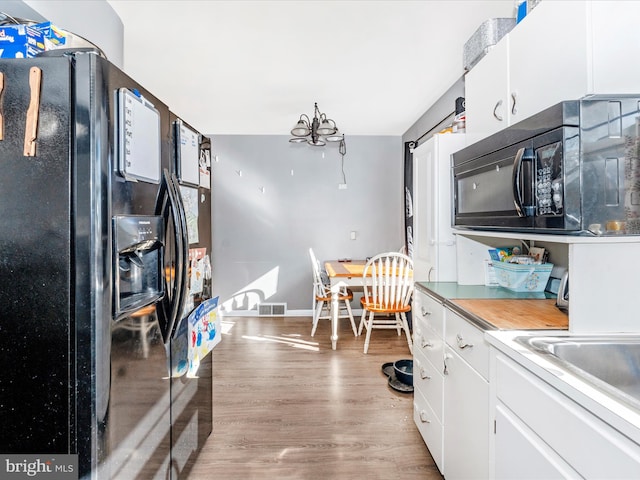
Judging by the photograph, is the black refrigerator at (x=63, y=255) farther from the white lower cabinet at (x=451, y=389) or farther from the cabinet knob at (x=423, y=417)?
the cabinet knob at (x=423, y=417)

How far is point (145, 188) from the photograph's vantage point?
1.06 m

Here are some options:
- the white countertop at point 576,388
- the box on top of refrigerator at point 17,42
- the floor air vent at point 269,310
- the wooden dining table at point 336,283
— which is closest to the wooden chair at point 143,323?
the box on top of refrigerator at point 17,42

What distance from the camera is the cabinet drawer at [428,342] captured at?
162 cm

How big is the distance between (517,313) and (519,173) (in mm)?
565

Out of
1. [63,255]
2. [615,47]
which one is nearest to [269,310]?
[63,255]

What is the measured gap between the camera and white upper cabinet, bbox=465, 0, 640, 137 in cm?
100

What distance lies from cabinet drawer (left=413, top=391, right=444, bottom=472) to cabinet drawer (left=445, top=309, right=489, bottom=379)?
47cm

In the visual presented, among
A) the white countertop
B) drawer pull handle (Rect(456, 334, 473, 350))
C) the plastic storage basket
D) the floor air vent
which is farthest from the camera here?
the floor air vent

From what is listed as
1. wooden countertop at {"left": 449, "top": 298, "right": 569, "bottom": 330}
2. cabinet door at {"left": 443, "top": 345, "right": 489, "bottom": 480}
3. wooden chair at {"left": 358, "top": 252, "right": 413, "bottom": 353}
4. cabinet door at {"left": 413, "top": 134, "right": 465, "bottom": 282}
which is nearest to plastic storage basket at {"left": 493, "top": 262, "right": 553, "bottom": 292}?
wooden countertop at {"left": 449, "top": 298, "right": 569, "bottom": 330}

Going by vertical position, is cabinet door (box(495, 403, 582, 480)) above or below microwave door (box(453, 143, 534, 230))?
below

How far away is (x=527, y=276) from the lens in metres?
1.71

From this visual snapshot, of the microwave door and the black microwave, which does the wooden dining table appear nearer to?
the microwave door

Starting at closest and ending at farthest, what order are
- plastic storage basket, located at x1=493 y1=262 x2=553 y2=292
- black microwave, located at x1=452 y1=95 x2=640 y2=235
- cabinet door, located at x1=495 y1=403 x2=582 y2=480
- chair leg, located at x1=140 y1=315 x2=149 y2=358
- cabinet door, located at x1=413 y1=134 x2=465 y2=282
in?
cabinet door, located at x1=495 y1=403 x2=582 y2=480 < black microwave, located at x1=452 y1=95 x2=640 y2=235 < chair leg, located at x1=140 y1=315 x2=149 y2=358 < plastic storage basket, located at x1=493 y1=262 x2=553 y2=292 < cabinet door, located at x1=413 y1=134 x2=465 y2=282

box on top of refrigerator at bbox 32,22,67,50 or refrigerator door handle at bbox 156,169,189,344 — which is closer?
box on top of refrigerator at bbox 32,22,67,50
